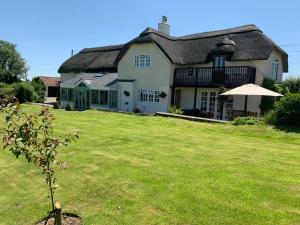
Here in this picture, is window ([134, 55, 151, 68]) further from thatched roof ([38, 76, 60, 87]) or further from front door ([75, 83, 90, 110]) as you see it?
thatched roof ([38, 76, 60, 87])

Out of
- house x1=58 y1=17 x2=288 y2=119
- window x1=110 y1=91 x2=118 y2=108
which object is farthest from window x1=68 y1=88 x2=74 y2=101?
window x1=110 y1=91 x2=118 y2=108

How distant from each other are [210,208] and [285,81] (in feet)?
87.7

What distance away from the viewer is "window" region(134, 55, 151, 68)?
30.3 meters

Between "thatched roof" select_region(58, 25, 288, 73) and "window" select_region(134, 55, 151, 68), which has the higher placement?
"thatched roof" select_region(58, 25, 288, 73)

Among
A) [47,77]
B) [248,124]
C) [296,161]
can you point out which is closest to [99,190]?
[296,161]

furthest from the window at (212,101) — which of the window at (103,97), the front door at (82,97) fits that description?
the front door at (82,97)

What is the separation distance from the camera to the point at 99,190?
7.34 metres

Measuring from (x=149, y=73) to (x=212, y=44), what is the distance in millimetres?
6184

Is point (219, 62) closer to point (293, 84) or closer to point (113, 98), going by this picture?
point (293, 84)

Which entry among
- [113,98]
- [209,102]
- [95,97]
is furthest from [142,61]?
[209,102]

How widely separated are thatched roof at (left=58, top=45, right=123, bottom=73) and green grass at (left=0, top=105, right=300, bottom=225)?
2738cm

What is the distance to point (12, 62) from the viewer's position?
78312 mm

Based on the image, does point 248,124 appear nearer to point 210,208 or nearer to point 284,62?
point 210,208

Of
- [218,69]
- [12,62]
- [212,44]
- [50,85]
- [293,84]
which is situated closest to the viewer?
[218,69]
